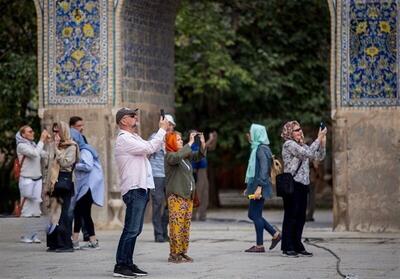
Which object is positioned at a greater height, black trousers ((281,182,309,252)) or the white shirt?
the white shirt

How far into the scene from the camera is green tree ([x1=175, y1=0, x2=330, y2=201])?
100 feet

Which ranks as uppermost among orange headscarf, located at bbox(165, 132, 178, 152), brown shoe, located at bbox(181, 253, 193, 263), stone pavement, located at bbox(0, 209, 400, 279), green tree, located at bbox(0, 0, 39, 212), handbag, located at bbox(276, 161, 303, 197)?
green tree, located at bbox(0, 0, 39, 212)

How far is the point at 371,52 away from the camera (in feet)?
68.3

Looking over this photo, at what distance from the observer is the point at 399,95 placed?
2077 centimetres

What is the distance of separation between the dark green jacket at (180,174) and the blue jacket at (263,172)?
1.30m

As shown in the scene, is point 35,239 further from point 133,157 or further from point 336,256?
point 133,157

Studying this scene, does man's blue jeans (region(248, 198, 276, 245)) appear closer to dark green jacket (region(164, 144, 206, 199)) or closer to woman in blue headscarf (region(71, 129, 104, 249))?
dark green jacket (region(164, 144, 206, 199))

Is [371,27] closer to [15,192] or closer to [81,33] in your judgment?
[81,33]

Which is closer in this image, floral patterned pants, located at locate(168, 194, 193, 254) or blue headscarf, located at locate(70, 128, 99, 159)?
floral patterned pants, located at locate(168, 194, 193, 254)

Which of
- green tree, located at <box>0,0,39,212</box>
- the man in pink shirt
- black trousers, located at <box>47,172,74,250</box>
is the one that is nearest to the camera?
the man in pink shirt

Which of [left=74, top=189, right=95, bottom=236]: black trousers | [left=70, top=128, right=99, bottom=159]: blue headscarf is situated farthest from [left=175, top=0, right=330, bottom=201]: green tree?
[left=74, top=189, right=95, bottom=236]: black trousers

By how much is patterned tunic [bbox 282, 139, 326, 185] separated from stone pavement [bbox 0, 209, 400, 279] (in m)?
1.07

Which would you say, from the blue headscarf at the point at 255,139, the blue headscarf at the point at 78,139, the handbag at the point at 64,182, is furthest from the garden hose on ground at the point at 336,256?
the handbag at the point at 64,182

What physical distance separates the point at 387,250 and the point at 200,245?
2.78 meters
